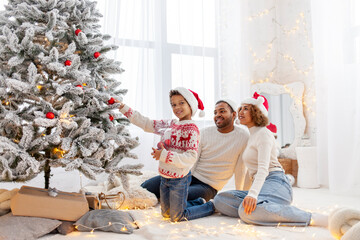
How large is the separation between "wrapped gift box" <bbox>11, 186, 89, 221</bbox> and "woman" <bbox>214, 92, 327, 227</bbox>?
2.76 ft

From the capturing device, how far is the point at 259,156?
191cm

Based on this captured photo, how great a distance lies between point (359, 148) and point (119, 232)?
2.31 meters

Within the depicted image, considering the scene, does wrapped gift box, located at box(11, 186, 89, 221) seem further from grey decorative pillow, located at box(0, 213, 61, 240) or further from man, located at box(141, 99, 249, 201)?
man, located at box(141, 99, 249, 201)

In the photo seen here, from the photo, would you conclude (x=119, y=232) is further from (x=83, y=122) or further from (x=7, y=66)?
(x=7, y=66)

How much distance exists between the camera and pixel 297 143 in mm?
3682

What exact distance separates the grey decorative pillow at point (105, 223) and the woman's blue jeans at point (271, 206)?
59cm

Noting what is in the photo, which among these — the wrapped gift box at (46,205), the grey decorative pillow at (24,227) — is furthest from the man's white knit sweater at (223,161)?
the grey decorative pillow at (24,227)

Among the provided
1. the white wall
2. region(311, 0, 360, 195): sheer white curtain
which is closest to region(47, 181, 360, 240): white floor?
region(311, 0, 360, 195): sheer white curtain

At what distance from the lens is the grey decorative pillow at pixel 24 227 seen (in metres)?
1.46

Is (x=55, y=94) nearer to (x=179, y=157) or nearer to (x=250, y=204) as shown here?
(x=179, y=157)

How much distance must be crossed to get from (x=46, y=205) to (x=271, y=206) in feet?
3.92

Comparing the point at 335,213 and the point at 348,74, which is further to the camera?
the point at 348,74

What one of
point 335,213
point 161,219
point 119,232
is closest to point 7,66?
point 119,232

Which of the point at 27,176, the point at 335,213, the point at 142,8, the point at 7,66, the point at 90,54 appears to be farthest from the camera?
the point at 142,8
